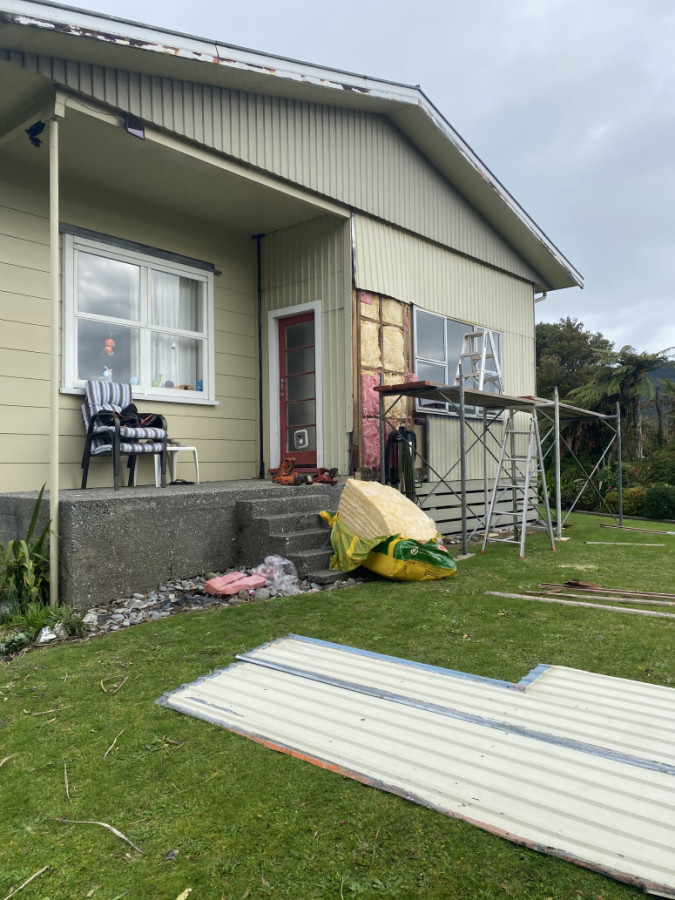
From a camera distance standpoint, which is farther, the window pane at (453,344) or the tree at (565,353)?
the tree at (565,353)

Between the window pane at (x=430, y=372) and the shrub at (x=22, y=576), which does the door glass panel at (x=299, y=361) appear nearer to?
the window pane at (x=430, y=372)

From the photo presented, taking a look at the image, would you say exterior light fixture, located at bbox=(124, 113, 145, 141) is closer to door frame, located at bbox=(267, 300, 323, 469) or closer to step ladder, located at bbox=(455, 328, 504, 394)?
door frame, located at bbox=(267, 300, 323, 469)

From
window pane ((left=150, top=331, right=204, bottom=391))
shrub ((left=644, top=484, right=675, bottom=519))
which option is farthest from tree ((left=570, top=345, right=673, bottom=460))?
window pane ((left=150, top=331, right=204, bottom=391))

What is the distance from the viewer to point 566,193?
29.2 meters

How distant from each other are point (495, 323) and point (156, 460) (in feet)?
18.1

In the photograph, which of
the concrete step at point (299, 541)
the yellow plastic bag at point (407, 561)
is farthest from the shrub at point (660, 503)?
the concrete step at point (299, 541)

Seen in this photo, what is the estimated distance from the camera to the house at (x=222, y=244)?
4594 millimetres

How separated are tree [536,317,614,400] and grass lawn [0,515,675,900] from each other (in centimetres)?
1834

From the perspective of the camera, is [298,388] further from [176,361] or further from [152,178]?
[152,178]

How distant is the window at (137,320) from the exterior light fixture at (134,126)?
136 cm

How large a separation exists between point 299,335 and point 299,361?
1.00ft

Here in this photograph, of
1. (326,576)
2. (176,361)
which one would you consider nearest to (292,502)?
(326,576)

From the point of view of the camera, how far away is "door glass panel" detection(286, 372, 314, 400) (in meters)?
6.82

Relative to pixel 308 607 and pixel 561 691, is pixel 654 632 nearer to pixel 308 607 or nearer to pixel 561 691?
pixel 561 691
